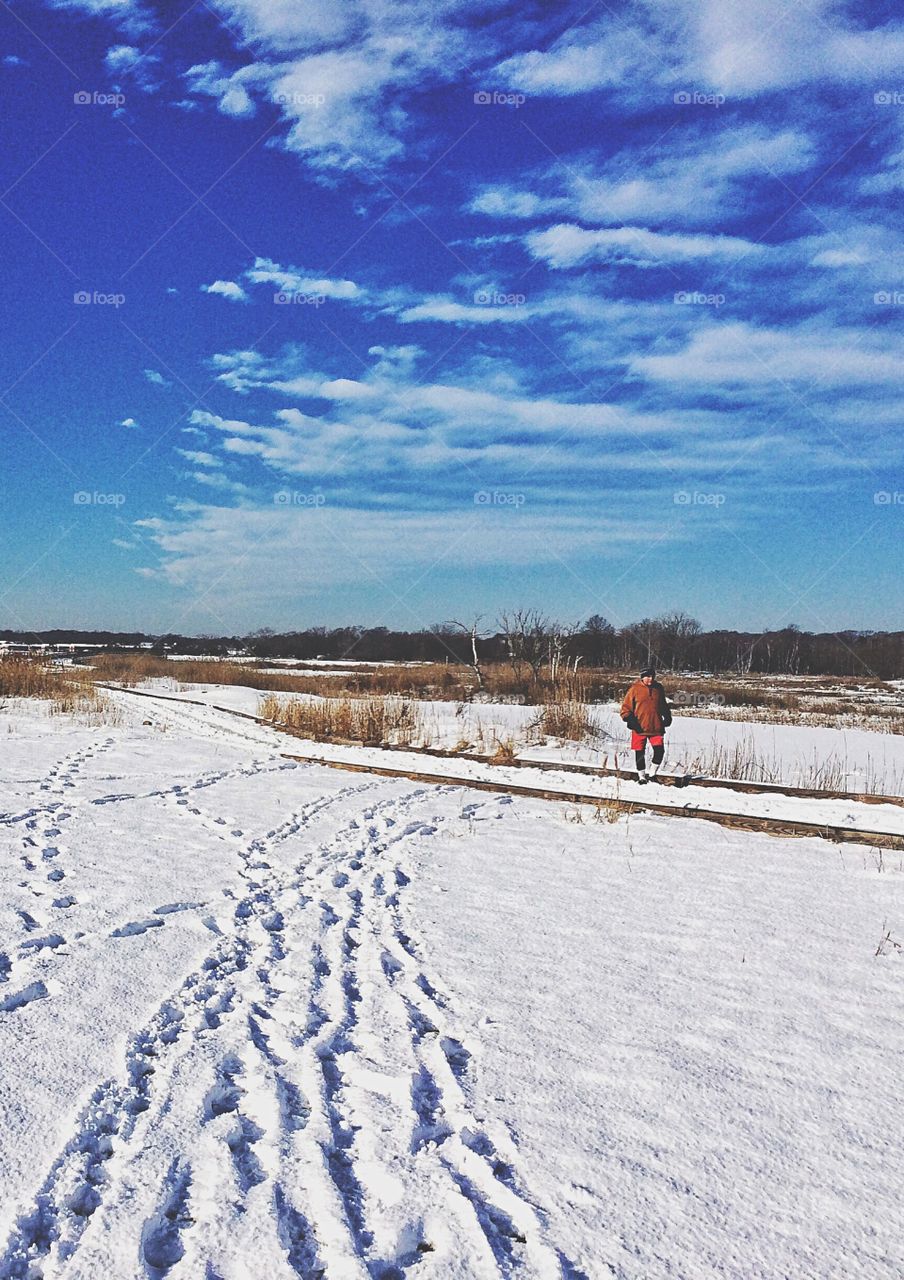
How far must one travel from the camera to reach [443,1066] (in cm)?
357

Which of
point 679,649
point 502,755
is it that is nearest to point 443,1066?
point 502,755

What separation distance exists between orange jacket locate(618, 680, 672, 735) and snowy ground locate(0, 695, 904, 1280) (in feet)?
16.4

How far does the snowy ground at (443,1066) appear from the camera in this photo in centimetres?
249

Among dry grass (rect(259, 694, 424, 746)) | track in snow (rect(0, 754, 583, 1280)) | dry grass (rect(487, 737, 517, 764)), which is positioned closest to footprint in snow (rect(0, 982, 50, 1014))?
track in snow (rect(0, 754, 583, 1280))

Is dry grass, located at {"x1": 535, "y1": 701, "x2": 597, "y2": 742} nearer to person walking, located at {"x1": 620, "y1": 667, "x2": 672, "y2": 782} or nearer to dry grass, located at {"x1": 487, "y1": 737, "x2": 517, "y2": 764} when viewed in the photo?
dry grass, located at {"x1": 487, "y1": 737, "x2": 517, "y2": 764}

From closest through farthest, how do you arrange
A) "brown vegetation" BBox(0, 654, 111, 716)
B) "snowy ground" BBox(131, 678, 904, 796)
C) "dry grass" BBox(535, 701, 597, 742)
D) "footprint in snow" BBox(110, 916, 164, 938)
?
"footprint in snow" BBox(110, 916, 164, 938), "snowy ground" BBox(131, 678, 904, 796), "dry grass" BBox(535, 701, 597, 742), "brown vegetation" BBox(0, 654, 111, 716)

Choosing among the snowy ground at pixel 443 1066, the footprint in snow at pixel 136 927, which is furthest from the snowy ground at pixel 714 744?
the footprint in snow at pixel 136 927

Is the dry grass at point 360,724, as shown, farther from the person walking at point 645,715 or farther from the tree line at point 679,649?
the tree line at point 679,649

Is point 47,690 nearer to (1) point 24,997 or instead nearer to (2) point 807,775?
(2) point 807,775

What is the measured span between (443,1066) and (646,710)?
31.3 feet

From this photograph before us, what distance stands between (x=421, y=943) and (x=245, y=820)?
4.43 metres

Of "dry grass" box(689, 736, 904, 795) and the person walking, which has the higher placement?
the person walking

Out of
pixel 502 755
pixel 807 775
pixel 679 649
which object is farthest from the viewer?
pixel 679 649

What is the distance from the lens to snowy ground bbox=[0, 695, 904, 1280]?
249 centimetres
